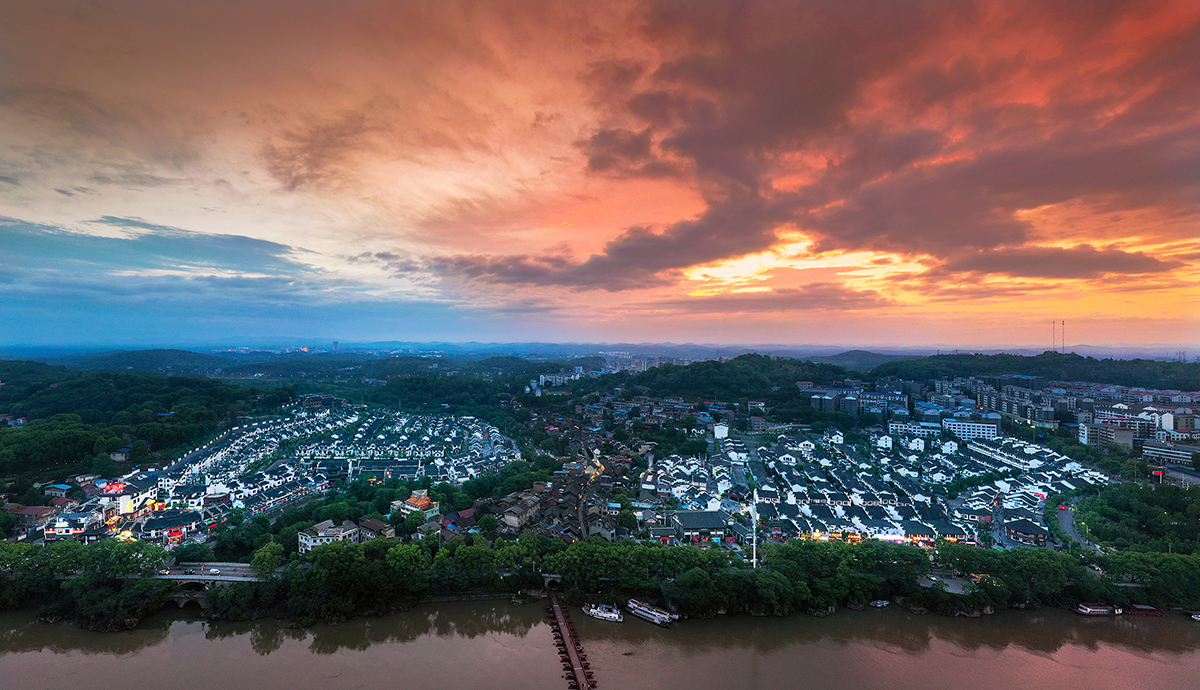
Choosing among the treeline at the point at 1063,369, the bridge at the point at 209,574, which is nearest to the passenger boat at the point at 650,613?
the bridge at the point at 209,574

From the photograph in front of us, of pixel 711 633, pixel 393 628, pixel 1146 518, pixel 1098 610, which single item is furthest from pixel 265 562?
pixel 1146 518

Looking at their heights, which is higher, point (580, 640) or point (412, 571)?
point (412, 571)

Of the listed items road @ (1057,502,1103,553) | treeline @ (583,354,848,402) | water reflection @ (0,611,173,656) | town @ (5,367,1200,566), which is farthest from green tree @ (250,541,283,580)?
treeline @ (583,354,848,402)

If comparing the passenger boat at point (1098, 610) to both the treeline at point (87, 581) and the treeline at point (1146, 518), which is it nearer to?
the treeline at point (1146, 518)

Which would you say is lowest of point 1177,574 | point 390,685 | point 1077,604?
point 390,685

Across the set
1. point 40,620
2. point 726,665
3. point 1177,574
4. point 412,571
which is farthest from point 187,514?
point 1177,574

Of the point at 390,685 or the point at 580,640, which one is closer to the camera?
the point at 390,685

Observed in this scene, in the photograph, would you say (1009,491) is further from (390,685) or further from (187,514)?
(187,514)

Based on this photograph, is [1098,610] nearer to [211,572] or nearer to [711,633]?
[711,633]
